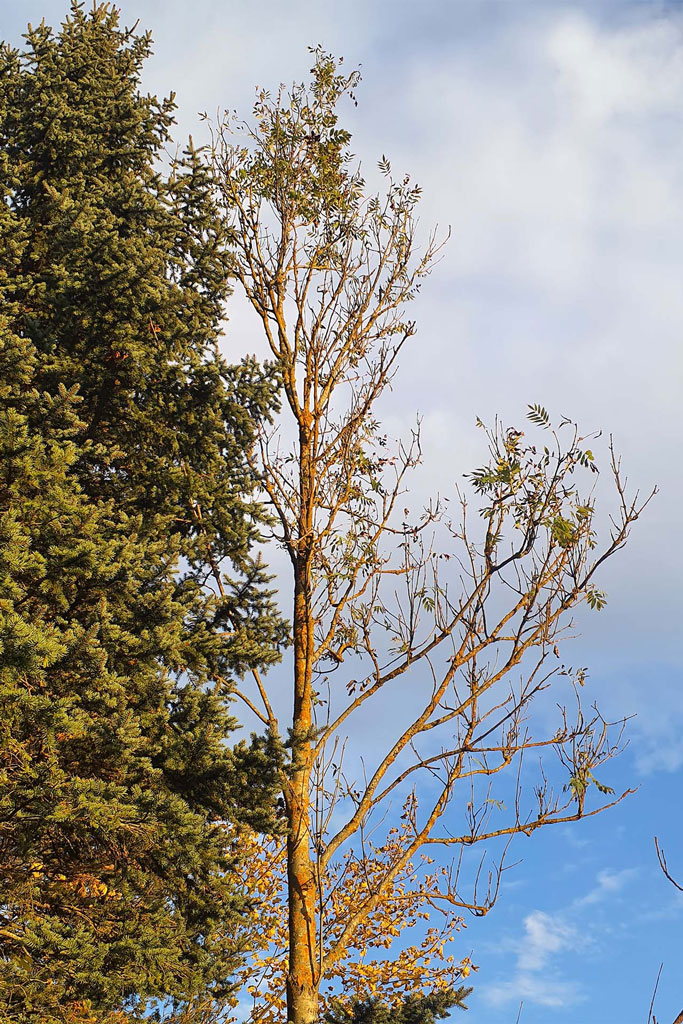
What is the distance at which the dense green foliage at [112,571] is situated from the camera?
848cm

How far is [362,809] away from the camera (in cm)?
1094

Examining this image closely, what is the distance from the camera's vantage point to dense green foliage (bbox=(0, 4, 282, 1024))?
8.48 m

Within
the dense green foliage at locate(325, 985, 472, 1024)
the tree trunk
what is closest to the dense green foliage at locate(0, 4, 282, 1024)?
the tree trunk

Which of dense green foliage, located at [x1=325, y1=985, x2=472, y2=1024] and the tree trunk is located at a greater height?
the tree trunk

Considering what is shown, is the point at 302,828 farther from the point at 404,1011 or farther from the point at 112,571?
the point at 112,571

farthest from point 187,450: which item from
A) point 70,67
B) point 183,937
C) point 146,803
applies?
point 70,67

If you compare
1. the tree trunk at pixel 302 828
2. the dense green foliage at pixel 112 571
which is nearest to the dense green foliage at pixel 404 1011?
the tree trunk at pixel 302 828

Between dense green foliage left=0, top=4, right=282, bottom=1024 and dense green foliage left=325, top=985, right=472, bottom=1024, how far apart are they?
5.62ft

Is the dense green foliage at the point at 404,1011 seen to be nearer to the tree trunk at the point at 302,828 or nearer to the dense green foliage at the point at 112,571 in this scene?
the tree trunk at the point at 302,828

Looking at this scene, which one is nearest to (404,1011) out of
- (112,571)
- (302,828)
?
(302,828)

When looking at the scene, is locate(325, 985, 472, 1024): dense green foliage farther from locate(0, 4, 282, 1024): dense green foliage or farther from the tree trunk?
locate(0, 4, 282, 1024): dense green foliage

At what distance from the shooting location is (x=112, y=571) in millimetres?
9156

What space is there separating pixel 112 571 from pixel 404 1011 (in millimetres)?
5384

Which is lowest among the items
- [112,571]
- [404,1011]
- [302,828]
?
[404,1011]
